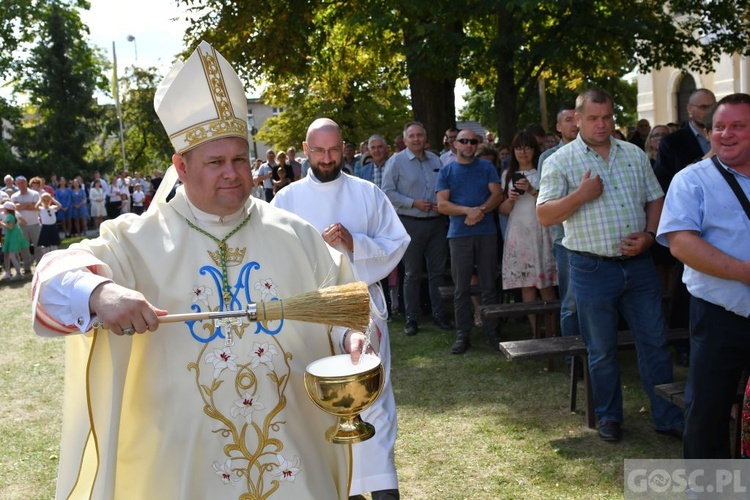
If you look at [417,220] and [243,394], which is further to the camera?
[417,220]

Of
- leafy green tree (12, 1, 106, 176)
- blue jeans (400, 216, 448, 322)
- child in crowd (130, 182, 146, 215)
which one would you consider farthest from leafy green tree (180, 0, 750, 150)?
leafy green tree (12, 1, 106, 176)

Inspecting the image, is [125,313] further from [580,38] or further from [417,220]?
[580,38]

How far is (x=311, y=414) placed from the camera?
3.37 meters

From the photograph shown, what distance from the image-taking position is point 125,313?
2582 mm

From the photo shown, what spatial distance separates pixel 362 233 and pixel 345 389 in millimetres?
2707

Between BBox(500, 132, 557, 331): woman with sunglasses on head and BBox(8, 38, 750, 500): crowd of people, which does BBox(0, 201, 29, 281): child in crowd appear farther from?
BBox(8, 38, 750, 500): crowd of people

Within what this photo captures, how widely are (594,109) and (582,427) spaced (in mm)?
2379

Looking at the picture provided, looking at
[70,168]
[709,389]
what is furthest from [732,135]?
[70,168]

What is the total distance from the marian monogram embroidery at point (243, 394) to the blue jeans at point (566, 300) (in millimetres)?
4727

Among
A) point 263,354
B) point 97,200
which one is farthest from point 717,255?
point 97,200

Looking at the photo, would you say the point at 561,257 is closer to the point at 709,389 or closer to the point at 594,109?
the point at 594,109

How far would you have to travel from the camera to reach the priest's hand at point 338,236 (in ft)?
17.1

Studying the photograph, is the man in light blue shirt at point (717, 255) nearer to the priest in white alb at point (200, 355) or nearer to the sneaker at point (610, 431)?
the sneaker at point (610, 431)

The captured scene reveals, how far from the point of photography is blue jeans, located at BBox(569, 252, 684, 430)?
584 centimetres
